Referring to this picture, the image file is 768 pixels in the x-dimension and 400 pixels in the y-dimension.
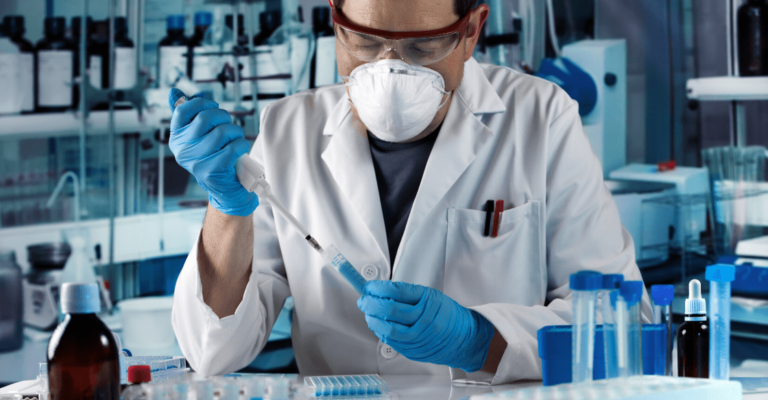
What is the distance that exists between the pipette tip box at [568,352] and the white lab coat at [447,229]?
35cm

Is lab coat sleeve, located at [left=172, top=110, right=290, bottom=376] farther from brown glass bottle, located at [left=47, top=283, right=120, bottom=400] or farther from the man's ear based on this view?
the man's ear

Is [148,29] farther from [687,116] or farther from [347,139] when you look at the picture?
[687,116]

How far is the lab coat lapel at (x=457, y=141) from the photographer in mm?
1318

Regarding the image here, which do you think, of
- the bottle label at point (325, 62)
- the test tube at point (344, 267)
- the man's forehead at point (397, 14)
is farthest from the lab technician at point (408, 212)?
the bottle label at point (325, 62)

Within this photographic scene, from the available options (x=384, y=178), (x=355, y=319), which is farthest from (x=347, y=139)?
(x=355, y=319)

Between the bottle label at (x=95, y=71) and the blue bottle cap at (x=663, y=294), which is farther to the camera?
the bottle label at (x=95, y=71)

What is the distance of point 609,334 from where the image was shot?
0.80 metres

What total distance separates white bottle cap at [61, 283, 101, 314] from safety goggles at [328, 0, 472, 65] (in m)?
0.70

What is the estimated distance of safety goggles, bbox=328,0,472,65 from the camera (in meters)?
1.21

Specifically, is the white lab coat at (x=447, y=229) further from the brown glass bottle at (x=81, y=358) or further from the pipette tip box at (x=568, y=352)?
the brown glass bottle at (x=81, y=358)

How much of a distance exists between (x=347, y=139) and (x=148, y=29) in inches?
66.1

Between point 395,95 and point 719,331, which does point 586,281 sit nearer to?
point 719,331

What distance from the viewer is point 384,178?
1407 millimetres

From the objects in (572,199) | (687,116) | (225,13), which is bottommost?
(572,199)
